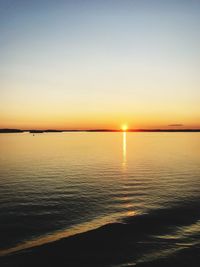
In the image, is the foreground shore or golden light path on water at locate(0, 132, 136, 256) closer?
the foreground shore

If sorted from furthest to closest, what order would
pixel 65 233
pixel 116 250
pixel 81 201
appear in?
pixel 81 201
pixel 65 233
pixel 116 250

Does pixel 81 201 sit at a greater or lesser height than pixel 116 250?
greater

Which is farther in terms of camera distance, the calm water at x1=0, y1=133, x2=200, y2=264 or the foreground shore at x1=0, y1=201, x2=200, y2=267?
the calm water at x1=0, y1=133, x2=200, y2=264

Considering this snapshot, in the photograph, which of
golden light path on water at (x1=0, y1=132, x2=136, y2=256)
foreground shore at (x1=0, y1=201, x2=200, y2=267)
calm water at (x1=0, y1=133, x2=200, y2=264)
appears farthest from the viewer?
calm water at (x1=0, y1=133, x2=200, y2=264)

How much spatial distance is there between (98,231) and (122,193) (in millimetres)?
16335

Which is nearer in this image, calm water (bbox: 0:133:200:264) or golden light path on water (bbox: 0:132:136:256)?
golden light path on water (bbox: 0:132:136:256)

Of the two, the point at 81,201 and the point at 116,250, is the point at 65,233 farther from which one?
the point at 81,201

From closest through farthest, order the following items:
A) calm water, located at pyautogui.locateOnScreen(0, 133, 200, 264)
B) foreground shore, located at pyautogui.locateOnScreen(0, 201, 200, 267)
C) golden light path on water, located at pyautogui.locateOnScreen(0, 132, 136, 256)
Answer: foreground shore, located at pyautogui.locateOnScreen(0, 201, 200, 267) → golden light path on water, located at pyautogui.locateOnScreen(0, 132, 136, 256) → calm water, located at pyautogui.locateOnScreen(0, 133, 200, 264)

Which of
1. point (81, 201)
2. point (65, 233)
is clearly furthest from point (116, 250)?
point (81, 201)

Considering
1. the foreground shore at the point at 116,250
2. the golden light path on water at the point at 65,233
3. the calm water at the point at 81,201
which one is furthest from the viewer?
the calm water at the point at 81,201

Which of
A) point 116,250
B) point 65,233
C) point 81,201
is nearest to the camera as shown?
point 116,250

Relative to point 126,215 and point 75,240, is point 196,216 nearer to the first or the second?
point 126,215

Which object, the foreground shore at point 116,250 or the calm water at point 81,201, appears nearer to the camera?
the foreground shore at point 116,250

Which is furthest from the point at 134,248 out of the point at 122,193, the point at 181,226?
the point at 122,193
